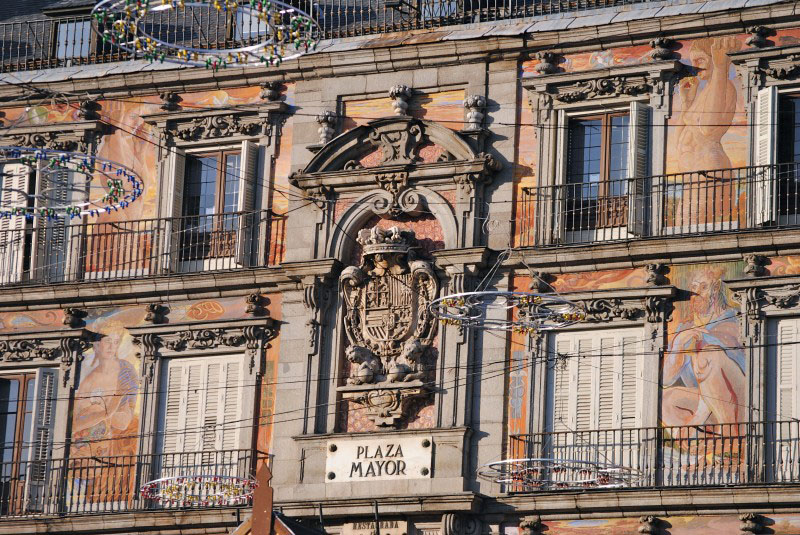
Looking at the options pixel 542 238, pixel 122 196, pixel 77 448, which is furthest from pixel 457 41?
pixel 77 448

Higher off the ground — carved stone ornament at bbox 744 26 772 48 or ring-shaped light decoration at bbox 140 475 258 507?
carved stone ornament at bbox 744 26 772 48

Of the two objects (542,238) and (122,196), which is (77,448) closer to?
(122,196)

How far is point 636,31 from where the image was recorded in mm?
35281

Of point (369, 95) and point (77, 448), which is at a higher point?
point (369, 95)

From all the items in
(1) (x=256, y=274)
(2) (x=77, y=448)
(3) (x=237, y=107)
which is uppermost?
(3) (x=237, y=107)

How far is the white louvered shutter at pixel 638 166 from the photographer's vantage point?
34.6 m

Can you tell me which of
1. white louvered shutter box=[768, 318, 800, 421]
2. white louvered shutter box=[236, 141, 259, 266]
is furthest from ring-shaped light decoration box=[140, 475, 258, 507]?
white louvered shutter box=[768, 318, 800, 421]

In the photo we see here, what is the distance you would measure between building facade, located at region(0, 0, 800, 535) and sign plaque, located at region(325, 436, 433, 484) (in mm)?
44

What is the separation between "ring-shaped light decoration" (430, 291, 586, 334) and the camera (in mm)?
34156

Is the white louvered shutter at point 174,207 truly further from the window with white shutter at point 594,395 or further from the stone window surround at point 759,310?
the stone window surround at point 759,310

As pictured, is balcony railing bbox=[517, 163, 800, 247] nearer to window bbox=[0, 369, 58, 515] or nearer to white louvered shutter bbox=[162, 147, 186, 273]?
white louvered shutter bbox=[162, 147, 186, 273]

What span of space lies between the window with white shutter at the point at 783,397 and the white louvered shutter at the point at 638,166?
259 cm

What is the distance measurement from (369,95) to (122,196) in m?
4.48

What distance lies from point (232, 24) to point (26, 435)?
25.3ft
